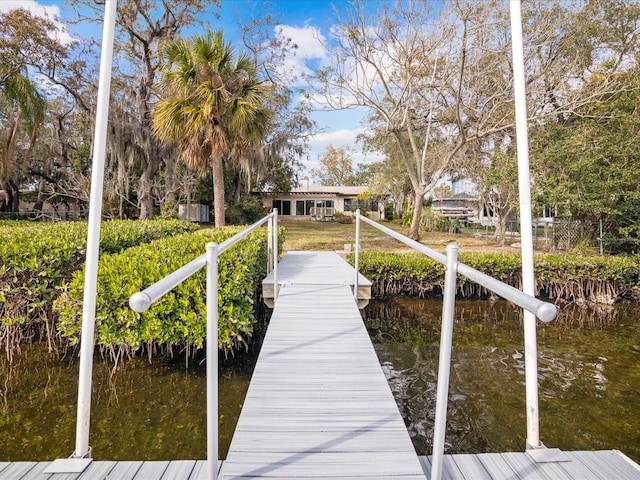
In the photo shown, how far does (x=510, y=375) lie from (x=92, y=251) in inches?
183

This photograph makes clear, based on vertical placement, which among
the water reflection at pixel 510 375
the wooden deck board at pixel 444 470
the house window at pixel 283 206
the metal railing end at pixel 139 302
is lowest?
the water reflection at pixel 510 375

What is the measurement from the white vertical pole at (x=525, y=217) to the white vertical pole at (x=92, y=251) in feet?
6.67

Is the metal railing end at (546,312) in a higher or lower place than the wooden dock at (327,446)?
higher

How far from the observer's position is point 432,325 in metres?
6.48

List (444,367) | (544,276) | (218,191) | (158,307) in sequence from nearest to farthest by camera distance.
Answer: (444,367)
(158,307)
(544,276)
(218,191)

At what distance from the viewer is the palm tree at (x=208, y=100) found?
351 inches

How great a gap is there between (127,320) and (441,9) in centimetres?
1181

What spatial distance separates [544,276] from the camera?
320 inches

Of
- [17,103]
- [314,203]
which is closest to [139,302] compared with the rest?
[17,103]

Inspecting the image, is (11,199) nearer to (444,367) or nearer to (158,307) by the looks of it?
(158,307)

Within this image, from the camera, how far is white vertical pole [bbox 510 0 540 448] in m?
1.82

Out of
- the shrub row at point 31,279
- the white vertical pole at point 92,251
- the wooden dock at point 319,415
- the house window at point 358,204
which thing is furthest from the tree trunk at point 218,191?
the house window at point 358,204

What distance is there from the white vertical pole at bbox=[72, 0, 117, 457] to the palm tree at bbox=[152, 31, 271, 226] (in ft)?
23.9

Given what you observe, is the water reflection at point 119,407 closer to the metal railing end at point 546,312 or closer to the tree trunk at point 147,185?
the metal railing end at point 546,312
